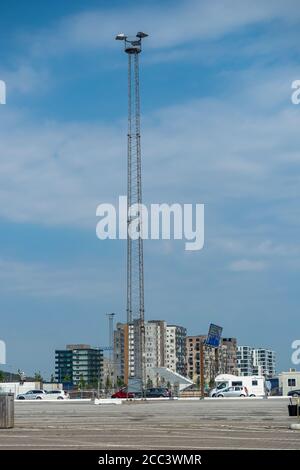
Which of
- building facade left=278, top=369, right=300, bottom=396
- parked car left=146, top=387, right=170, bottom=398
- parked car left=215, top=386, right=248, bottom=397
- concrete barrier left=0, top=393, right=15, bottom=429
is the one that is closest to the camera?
concrete barrier left=0, top=393, right=15, bottom=429

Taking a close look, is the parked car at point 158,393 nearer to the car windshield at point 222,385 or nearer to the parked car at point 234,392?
the car windshield at point 222,385

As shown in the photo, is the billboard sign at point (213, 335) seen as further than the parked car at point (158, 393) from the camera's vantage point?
Yes

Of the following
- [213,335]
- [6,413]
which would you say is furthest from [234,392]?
[6,413]

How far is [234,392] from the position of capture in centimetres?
8550

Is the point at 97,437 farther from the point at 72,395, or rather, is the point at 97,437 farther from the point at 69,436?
the point at 72,395

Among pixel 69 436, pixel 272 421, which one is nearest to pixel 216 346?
pixel 272 421

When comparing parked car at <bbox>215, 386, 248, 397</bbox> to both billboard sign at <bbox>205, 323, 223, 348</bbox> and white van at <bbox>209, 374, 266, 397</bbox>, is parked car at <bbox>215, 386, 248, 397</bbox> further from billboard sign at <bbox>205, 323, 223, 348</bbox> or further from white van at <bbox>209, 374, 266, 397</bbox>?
billboard sign at <bbox>205, 323, 223, 348</bbox>

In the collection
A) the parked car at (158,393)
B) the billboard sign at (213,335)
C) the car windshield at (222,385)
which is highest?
the billboard sign at (213,335)

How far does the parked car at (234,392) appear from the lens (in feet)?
278

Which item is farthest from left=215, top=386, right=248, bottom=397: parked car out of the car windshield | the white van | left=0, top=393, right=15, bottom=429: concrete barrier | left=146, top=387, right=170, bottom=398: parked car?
left=0, top=393, right=15, bottom=429: concrete barrier

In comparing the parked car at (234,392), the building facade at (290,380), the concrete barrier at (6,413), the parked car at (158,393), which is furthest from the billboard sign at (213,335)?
the concrete barrier at (6,413)

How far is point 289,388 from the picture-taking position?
106 metres

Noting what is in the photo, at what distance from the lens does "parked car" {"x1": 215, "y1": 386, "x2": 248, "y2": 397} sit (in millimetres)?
84625
